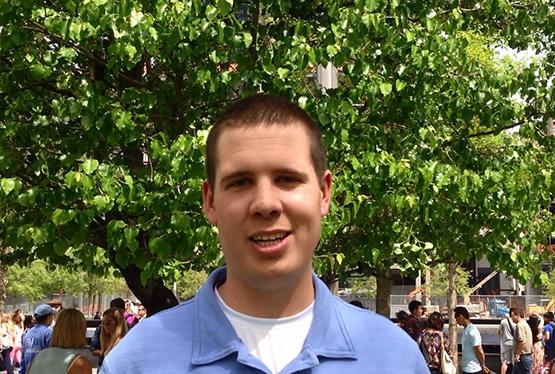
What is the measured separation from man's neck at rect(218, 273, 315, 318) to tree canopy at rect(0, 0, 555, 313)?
182 inches

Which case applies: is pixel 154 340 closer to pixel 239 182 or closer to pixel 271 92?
pixel 239 182

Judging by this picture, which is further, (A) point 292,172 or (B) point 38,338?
(B) point 38,338

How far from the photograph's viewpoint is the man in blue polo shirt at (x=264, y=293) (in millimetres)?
1809

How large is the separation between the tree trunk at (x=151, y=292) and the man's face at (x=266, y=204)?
7.37m

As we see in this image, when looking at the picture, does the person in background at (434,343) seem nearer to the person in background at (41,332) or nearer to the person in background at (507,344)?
the person in background at (507,344)

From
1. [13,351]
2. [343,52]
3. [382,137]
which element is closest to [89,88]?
[343,52]

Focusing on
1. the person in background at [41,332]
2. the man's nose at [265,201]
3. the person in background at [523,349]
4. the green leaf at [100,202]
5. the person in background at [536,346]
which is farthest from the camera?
the person in background at [536,346]

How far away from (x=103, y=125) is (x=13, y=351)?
11231 mm

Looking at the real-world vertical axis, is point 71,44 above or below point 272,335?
above

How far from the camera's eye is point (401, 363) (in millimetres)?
1889

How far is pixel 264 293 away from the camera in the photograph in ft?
6.04

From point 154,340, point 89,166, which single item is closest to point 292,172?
point 154,340

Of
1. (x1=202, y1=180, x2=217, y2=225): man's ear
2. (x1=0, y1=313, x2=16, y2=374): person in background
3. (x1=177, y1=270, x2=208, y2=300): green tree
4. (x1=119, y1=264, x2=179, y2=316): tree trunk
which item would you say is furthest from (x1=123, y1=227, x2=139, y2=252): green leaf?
(x1=177, y1=270, x2=208, y2=300): green tree

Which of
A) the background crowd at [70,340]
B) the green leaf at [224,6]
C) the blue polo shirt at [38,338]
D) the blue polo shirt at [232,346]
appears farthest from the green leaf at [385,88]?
the blue polo shirt at [38,338]
